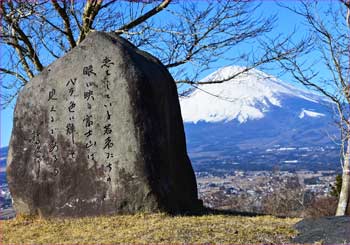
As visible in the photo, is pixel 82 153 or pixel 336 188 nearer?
pixel 82 153

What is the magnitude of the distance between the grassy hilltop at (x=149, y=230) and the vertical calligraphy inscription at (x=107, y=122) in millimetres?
834

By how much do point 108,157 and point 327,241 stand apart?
3336 millimetres

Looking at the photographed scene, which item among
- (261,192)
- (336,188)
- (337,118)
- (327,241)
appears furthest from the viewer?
(261,192)

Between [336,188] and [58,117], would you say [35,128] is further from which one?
[336,188]

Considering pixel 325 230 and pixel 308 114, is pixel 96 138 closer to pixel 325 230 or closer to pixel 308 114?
pixel 325 230

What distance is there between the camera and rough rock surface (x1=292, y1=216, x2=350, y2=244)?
603 centimetres

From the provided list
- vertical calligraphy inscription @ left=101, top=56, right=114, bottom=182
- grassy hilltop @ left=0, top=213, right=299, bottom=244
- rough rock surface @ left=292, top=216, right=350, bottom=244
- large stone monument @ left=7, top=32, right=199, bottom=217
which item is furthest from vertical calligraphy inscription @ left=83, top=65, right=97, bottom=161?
rough rock surface @ left=292, top=216, right=350, bottom=244

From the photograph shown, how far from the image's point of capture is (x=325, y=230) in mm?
6344

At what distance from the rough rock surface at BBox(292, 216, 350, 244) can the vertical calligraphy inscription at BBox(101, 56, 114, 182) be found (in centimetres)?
280

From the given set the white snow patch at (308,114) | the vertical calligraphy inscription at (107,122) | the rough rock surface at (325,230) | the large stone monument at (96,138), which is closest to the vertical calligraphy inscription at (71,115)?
the large stone monument at (96,138)

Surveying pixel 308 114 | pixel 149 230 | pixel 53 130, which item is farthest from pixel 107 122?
pixel 308 114

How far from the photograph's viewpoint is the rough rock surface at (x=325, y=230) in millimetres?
6031

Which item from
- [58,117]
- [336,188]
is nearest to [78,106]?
[58,117]

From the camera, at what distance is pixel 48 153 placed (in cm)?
817
